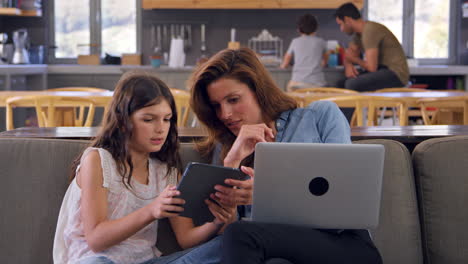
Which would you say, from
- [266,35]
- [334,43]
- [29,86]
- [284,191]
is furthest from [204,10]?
[284,191]

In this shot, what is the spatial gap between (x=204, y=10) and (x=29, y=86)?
219cm

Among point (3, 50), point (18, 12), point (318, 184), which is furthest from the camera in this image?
point (18, 12)

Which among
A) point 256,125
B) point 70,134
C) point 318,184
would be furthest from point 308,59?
point 318,184

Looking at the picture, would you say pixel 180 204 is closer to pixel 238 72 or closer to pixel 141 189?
pixel 141 189

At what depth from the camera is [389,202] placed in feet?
6.25

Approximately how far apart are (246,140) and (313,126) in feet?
0.72

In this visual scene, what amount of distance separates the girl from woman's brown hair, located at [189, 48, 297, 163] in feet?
0.36

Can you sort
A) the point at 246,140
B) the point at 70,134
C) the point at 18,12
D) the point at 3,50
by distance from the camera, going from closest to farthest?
the point at 246,140 → the point at 70,134 → the point at 3,50 → the point at 18,12

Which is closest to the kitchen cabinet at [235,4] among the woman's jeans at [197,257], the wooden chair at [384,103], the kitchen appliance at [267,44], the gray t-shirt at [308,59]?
the kitchen appliance at [267,44]

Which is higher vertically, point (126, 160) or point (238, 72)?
point (238, 72)

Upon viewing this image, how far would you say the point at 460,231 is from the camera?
1.88 metres

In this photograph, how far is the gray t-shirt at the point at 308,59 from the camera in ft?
19.7

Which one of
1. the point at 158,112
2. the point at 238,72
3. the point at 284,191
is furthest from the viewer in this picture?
the point at 238,72

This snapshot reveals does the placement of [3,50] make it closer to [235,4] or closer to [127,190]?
[235,4]
